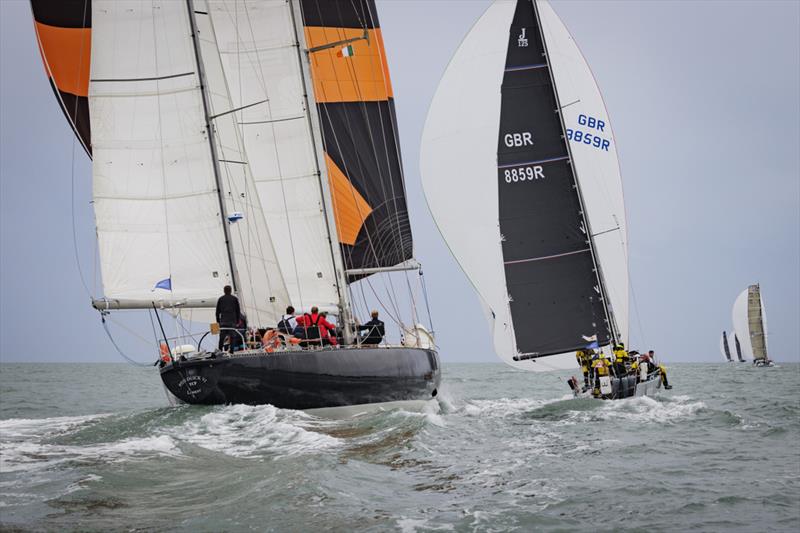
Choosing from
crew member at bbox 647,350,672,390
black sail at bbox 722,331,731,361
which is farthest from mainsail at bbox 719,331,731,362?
crew member at bbox 647,350,672,390

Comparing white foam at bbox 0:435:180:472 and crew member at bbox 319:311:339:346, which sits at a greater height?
crew member at bbox 319:311:339:346

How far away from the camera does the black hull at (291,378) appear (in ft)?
45.5

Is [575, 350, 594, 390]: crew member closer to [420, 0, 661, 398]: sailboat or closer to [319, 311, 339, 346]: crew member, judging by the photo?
[420, 0, 661, 398]: sailboat

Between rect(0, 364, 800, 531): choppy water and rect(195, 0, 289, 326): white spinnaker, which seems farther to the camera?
rect(195, 0, 289, 326): white spinnaker

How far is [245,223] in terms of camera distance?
16.7m

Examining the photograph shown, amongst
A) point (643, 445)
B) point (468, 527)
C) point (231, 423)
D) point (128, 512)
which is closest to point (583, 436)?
point (643, 445)

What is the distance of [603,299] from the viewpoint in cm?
1942

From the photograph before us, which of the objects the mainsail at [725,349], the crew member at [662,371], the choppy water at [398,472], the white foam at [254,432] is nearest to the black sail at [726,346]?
the mainsail at [725,349]

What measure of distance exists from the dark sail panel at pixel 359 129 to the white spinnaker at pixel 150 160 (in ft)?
12.9

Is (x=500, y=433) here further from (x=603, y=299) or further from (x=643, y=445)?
(x=603, y=299)

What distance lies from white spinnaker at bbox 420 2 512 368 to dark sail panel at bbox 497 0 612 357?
246mm

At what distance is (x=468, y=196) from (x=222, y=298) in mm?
7163

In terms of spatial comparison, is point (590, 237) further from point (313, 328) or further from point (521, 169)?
point (313, 328)

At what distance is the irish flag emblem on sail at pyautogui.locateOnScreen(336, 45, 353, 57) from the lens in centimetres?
1973
